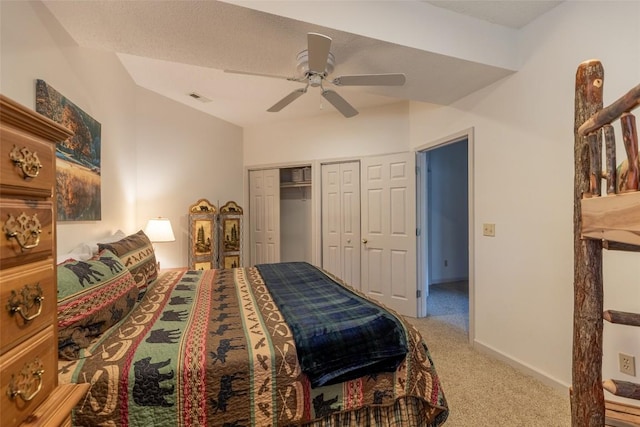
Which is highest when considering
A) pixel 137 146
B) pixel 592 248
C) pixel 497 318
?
pixel 137 146

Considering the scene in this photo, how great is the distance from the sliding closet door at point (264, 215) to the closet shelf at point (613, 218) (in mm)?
3879

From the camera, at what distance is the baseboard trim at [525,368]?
2039mm

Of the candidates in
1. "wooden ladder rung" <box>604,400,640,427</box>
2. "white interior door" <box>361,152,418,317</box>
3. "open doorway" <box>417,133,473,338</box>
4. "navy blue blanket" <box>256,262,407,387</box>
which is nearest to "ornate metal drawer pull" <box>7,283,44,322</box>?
"navy blue blanket" <box>256,262,407,387</box>

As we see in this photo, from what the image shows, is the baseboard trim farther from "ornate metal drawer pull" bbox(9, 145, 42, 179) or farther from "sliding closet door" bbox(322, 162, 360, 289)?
"ornate metal drawer pull" bbox(9, 145, 42, 179)

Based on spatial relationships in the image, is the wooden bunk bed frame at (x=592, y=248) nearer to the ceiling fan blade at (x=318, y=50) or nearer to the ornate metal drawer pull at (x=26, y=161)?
the ceiling fan blade at (x=318, y=50)

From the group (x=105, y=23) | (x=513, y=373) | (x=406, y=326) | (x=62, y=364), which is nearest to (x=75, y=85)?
(x=105, y=23)

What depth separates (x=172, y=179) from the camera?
3857 mm

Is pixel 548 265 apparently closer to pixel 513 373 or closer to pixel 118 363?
pixel 513 373

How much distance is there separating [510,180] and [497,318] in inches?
46.6

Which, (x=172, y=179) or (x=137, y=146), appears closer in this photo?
(x=137, y=146)

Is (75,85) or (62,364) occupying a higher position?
(75,85)

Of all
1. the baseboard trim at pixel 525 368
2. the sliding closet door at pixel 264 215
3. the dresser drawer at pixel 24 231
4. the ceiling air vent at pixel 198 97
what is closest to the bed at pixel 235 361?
the dresser drawer at pixel 24 231

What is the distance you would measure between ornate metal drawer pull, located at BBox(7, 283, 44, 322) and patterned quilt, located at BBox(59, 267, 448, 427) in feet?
1.66

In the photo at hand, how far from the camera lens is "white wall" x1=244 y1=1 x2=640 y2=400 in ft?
5.66
